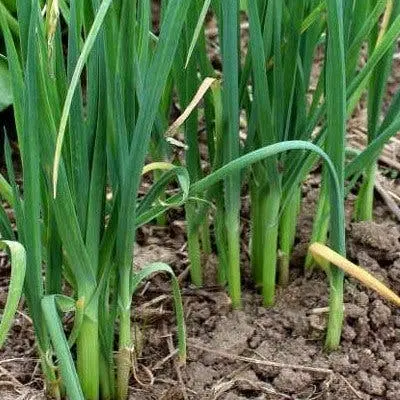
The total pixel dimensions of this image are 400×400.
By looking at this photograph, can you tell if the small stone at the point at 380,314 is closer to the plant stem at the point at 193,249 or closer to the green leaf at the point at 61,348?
the plant stem at the point at 193,249

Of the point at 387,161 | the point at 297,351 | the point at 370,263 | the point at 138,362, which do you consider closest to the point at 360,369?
the point at 297,351

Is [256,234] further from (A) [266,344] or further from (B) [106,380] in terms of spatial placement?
(B) [106,380]

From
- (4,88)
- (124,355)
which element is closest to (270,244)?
(124,355)

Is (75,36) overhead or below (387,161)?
overhead

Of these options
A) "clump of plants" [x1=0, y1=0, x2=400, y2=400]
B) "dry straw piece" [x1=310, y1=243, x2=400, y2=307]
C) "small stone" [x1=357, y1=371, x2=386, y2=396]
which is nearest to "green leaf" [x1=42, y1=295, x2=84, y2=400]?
"clump of plants" [x1=0, y1=0, x2=400, y2=400]

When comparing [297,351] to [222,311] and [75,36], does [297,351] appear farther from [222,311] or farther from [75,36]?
[75,36]

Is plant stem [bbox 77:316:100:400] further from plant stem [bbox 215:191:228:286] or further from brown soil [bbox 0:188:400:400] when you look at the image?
plant stem [bbox 215:191:228:286]

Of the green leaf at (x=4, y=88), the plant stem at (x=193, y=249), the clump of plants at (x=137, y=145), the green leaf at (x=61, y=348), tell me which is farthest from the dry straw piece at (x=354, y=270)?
the green leaf at (x=4, y=88)

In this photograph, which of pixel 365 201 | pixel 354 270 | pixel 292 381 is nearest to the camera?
pixel 354 270
